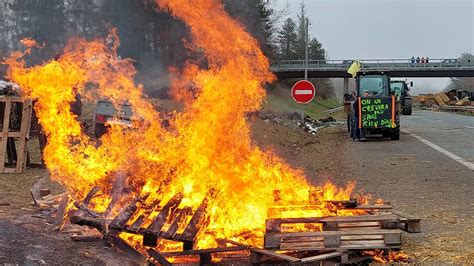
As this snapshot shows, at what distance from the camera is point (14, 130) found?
11906 millimetres

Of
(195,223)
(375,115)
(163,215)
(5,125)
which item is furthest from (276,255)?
(375,115)

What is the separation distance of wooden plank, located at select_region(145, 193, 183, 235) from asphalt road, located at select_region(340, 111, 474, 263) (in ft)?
8.76

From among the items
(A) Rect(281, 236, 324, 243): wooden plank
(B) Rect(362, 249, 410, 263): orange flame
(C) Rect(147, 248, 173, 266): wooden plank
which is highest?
(A) Rect(281, 236, 324, 243): wooden plank

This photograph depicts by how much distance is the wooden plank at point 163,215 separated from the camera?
5.25 m

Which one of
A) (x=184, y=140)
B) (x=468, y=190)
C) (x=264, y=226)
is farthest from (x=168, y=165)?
(x=468, y=190)

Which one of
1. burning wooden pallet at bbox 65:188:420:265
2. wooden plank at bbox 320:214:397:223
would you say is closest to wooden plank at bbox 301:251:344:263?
burning wooden pallet at bbox 65:188:420:265

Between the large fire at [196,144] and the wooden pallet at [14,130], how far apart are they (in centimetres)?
322

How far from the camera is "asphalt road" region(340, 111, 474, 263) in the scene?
5742 mm

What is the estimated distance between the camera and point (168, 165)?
6.36 m

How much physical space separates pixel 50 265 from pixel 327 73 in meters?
56.8

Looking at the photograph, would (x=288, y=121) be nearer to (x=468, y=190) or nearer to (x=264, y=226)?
(x=468, y=190)

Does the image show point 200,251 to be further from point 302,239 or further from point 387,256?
point 387,256

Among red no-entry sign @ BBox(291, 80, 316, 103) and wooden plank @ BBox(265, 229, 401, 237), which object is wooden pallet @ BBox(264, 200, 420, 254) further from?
red no-entry sign @ BBox(291, 80, 316, 103)

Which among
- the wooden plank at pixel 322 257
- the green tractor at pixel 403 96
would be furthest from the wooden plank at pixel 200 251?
the green tractor at pixel 403 96
